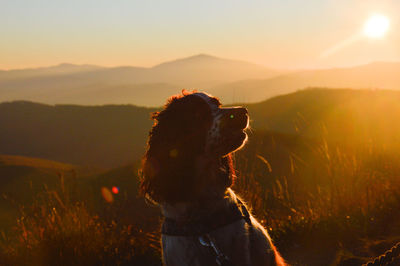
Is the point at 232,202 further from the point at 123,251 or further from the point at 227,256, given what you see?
the point at 123,251

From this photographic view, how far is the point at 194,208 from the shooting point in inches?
98.0

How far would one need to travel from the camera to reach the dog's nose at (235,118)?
2.72 meters

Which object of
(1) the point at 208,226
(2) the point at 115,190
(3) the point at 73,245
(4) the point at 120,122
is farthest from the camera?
(4) the point at 120,122

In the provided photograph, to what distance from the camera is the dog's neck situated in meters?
2.46

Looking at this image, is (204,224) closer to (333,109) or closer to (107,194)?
(107,194)

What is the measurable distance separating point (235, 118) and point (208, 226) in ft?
2.55

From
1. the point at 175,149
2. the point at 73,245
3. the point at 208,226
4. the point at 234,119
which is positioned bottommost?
the point at 73,245

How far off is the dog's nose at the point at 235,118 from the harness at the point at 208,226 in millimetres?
573

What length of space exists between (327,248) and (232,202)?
8.12 feet

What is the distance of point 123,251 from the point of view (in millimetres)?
5199

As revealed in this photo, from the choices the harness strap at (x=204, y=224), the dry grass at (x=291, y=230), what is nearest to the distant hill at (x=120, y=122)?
the dry grass at (x=291, y=230)

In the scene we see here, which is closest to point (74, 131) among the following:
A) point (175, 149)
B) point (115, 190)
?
point (115, 190)

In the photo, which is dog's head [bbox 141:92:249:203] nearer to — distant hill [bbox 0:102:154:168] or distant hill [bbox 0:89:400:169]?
distant hill [bbox 0:89:400:169]

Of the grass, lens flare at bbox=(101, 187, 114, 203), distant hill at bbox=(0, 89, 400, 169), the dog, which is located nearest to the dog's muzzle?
the dog
